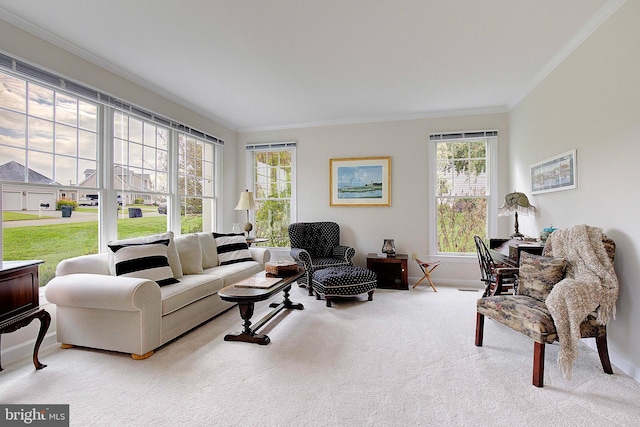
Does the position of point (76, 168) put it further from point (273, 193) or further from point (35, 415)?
point (273, 193)

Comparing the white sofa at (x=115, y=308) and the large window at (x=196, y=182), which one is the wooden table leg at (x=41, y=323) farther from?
the large window at (x=196, y=182)

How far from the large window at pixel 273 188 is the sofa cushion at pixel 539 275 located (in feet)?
11.7

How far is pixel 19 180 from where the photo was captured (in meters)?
2.49

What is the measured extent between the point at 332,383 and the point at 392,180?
11.5 ft

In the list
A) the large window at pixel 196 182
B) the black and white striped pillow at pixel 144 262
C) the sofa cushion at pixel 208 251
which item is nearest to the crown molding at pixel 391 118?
the large window at pixel 196 182

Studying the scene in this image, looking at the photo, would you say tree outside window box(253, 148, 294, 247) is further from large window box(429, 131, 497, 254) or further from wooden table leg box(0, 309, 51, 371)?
wooden table leg box(0, 309, 51, 371)

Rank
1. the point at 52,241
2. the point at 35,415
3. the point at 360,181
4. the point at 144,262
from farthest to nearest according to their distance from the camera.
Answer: the point at 360,181 < the point at 52,241 < the point at 144,262 < the point at 35,415

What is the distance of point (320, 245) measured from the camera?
15.7 ft

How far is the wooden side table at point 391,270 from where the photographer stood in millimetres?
4480

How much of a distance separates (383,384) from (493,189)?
3.70 m

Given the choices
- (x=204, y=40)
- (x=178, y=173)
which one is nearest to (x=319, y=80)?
(x=204, y=40)

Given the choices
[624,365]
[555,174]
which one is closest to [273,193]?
[555,174]

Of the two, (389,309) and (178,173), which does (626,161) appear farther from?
(178,173)

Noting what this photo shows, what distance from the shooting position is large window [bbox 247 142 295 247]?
5.39m
